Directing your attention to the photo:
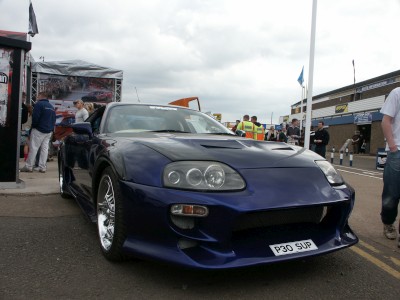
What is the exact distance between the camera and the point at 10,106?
5.51 m

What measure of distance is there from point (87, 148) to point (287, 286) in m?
2.24

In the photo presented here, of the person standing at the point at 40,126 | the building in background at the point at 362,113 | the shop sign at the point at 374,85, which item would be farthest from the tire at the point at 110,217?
the shop sign at the point at 374,85

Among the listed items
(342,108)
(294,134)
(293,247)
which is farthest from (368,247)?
(342,108)

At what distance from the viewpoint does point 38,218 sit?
4055 millimetres

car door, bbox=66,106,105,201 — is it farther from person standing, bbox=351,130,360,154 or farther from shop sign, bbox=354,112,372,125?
shop sign, bbox=354,112,372,125

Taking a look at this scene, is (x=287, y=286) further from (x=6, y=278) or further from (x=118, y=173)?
(x=6, y=278)

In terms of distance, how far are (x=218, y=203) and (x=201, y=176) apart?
0.74 feet

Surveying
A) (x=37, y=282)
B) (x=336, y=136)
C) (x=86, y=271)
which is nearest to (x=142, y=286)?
(x=86, y=271)

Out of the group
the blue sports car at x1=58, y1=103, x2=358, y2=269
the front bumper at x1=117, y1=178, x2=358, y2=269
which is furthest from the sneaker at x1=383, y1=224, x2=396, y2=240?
the front bumper at x1=117, y1=178, x2=358, y2=269

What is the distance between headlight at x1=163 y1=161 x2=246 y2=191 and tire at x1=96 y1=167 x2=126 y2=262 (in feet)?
1.46

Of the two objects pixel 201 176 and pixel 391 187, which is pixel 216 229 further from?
pixel 391 187

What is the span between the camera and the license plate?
2.29 m

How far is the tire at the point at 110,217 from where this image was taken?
2494 mm

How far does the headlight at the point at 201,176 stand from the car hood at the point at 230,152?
5 centimetres
